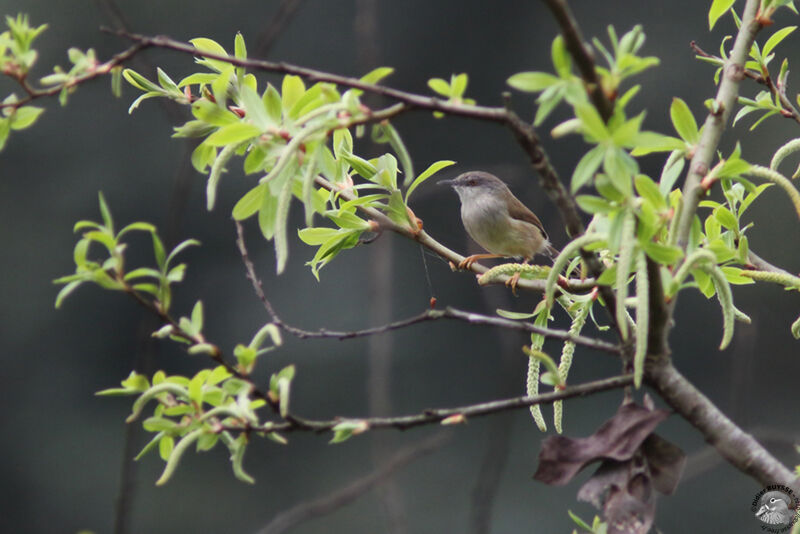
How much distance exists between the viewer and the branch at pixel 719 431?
2.92ft

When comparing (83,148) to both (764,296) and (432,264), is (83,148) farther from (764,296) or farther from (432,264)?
(764,296)

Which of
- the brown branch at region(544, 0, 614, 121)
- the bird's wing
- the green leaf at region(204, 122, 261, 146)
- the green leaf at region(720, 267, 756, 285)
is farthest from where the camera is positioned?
the bird's wing

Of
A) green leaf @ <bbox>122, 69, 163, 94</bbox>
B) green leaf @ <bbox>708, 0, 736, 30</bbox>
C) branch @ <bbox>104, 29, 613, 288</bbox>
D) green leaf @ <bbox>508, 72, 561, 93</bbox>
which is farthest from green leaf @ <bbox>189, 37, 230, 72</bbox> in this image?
green leaf @ <bbox>708, 0, 736, 30</bbox>

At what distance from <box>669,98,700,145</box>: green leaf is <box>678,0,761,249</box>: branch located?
0.4 inches

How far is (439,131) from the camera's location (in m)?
4.84

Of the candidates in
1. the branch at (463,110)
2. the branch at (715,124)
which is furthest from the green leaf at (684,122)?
the branch at (463,110)

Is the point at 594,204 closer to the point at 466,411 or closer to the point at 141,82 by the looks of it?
the point at 466,411

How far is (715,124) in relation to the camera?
1030 millimetres

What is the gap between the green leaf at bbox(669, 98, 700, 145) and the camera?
39.6 inches

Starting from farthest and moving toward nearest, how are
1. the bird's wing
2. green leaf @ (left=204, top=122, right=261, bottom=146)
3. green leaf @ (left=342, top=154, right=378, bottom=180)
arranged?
the bird's wing, green leaf @ (left=342, top=154, right=378, bottom=180), green leaf @ (left=204, top=122, right=261, bottom=146)

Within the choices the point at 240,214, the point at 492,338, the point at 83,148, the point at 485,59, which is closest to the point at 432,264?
the point at 492,338

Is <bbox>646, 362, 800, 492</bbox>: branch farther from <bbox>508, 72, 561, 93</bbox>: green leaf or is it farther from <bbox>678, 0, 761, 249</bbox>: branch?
<bbox>508, 72, 561, 93</bbox>: green leaf

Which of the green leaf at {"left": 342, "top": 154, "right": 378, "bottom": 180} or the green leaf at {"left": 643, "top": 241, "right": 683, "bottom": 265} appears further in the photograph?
the green leaf at {"left": 342, "top": 154, "right": 378, "bottom": 180}

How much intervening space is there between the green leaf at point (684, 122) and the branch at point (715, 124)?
10mm
